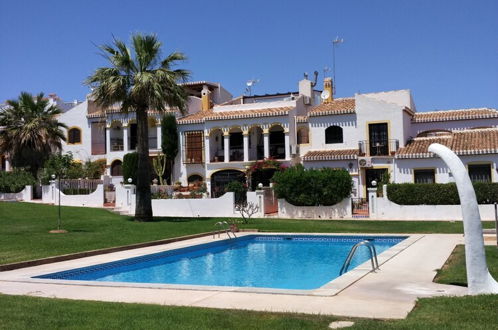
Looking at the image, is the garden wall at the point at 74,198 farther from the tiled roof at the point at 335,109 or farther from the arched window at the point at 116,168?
the tiled roof at the point at 335,109

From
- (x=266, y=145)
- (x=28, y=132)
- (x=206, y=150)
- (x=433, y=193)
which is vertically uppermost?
(x=28, y=132)

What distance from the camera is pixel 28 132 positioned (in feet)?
127

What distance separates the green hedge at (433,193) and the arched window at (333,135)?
30.8ft

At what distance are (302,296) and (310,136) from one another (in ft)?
100

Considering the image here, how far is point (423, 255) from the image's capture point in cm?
1509

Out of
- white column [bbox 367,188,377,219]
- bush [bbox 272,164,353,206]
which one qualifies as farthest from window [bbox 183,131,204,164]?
white column [bbox 367,188,377,219]

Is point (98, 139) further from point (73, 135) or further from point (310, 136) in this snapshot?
point (310, 136)

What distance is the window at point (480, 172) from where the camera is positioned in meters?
32.3

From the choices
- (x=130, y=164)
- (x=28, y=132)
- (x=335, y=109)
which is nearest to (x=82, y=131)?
(x=130, y=164)

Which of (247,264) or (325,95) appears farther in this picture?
(325,95)

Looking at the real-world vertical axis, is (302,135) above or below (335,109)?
below

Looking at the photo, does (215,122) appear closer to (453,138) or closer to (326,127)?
(326,127)

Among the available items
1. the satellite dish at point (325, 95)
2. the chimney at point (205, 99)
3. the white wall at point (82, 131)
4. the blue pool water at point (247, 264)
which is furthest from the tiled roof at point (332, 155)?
the white wall at point (82, 131)

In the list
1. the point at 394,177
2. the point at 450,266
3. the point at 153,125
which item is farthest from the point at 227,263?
the point at 153,125
